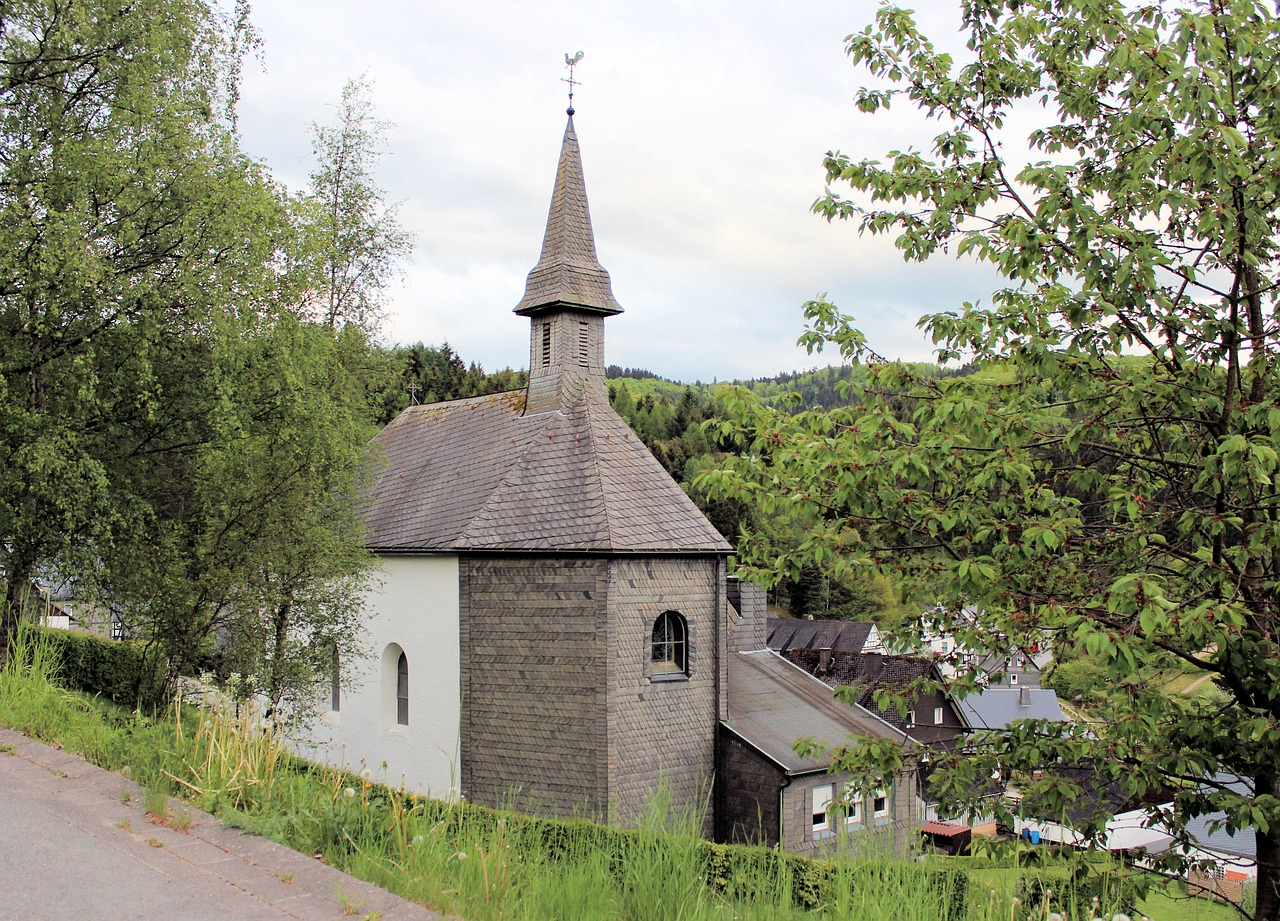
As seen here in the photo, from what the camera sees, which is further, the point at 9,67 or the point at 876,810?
the point at 876,810

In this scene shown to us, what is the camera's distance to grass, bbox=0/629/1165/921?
409 cm

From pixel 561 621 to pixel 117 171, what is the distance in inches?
346

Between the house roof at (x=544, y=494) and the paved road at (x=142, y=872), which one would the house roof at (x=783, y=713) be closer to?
the house roof at (x=544, y=494)

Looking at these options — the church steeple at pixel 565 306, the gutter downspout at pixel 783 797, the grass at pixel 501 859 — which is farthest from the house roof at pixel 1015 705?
the grass at pixel 501 859

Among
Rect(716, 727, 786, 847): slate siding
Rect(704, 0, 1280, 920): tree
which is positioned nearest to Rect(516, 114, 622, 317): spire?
Rect(716, 727, 786, 847): slate siding

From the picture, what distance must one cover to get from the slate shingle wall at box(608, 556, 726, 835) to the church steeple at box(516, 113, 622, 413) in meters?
4.18

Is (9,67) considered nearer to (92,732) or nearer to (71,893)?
(92,732)

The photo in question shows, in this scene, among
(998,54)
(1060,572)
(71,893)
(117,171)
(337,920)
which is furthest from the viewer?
(117,171)

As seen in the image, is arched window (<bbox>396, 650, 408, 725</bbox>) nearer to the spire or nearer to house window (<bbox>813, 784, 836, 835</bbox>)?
the spire

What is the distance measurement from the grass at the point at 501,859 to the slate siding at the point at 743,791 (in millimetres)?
10874

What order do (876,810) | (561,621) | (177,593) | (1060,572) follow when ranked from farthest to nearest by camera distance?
1. (876,810)
2. (561,621)
3. (177,593)
4. (1060,572)

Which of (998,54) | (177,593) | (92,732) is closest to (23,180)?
(177,593)

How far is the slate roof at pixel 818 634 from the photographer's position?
178 feet

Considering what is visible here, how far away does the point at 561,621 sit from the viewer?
1555 cm
